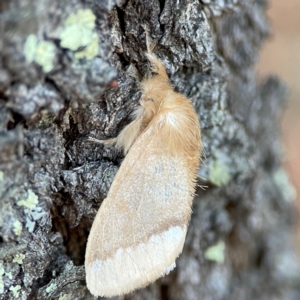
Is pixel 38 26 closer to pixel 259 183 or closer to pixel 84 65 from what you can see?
pixel 84 65

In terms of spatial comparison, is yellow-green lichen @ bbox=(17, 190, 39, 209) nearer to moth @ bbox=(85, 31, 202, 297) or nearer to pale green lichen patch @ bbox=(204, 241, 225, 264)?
moth @ bbox=(85, 31, 202, 297)

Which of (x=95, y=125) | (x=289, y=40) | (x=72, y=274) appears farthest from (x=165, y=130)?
(x=289, y=40)

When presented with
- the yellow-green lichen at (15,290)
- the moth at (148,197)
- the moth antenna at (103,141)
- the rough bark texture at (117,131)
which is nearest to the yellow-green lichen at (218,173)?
the rough bark texture at (117,131)

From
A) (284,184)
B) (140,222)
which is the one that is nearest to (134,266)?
(140,222)

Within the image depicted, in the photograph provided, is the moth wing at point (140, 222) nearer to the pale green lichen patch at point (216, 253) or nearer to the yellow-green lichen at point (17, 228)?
the yellow-green lichen at point (17, 228)

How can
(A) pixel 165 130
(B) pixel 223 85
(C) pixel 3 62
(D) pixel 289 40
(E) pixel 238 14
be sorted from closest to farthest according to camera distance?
(C) pixel 3 62 < (A) pixel 165 130 < (B) pixel 223 85 < (E) pixel 238 14 < (D) pixel 289 40

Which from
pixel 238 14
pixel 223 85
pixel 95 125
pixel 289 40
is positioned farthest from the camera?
pixel 289 40

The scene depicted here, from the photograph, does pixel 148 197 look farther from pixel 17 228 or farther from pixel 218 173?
pixel 218 173

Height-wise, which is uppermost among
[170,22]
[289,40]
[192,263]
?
[170,22]
